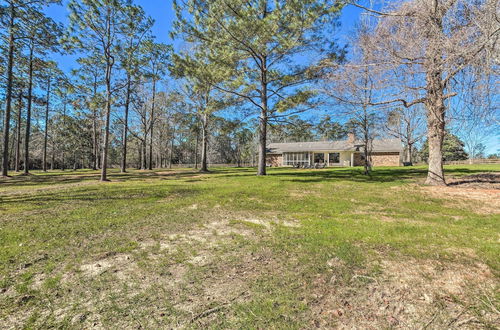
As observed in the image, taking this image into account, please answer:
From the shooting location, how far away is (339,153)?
3066 centimetres

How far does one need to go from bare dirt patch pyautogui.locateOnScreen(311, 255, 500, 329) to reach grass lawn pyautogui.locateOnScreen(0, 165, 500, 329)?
11 mm

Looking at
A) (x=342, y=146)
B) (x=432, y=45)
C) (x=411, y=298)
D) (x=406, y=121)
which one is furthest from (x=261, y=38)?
(x=342, y=146)

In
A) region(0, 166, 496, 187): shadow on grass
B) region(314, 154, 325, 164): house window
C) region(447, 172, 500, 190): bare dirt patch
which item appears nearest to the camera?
region(447, 172, 500, 190): bare dirt patch

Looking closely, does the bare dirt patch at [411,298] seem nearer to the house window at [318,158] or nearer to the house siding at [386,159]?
the house siding at [386,159]

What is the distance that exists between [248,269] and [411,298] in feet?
5.14

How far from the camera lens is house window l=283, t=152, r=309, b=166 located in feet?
105

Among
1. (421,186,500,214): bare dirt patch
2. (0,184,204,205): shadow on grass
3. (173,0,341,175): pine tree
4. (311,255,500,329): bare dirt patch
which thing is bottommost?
(311,255,500,329): bare dirt patch

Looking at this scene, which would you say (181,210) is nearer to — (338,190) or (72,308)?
(72,308)

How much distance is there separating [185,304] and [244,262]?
91 cm

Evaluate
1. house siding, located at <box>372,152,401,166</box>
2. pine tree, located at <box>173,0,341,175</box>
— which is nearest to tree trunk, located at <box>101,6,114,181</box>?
pine tree, located at <box>173,0,341,175</box>

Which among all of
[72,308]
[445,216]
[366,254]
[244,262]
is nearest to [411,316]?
[366,254]

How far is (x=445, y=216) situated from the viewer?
188 inches

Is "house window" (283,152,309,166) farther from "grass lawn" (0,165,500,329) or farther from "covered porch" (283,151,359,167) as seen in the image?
"grass lawn" (0,165,500,329)

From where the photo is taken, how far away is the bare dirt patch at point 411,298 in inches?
67.4
